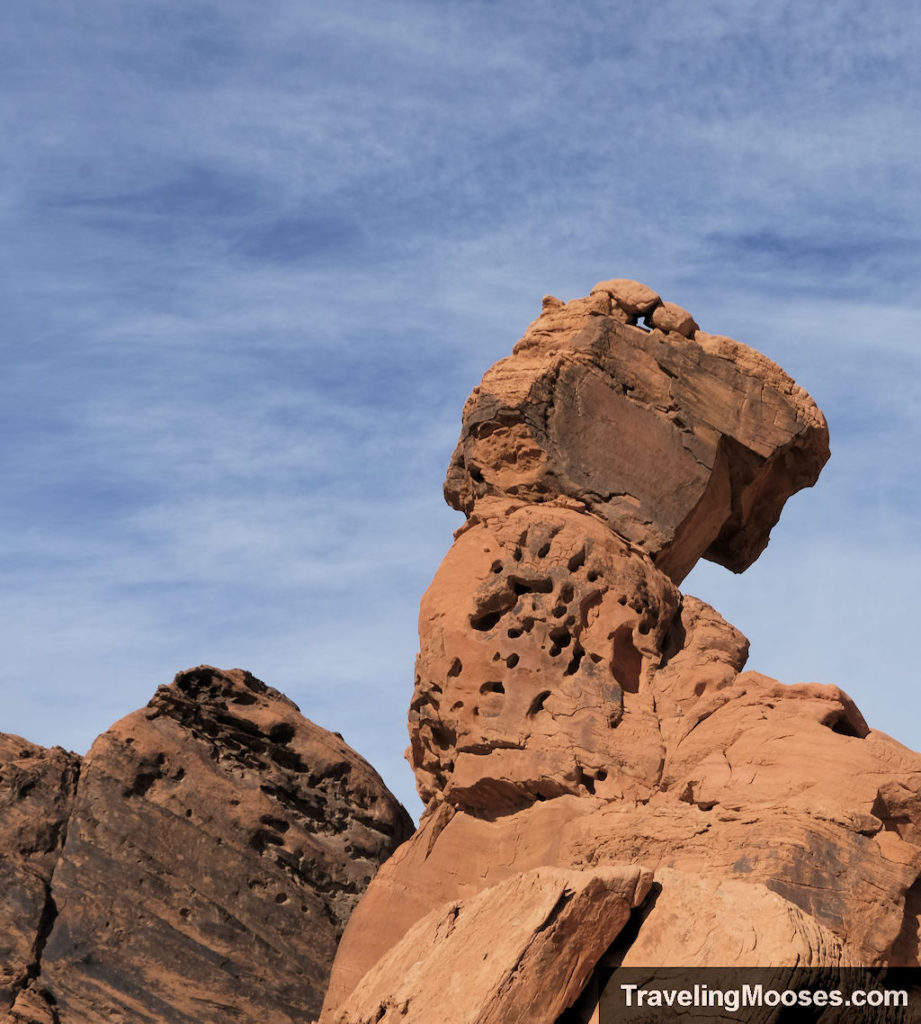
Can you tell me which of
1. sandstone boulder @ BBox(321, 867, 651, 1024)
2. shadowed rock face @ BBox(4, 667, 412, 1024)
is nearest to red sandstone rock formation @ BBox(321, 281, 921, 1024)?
sandstone boulder @ BBox(321, 867, 651, 1024)

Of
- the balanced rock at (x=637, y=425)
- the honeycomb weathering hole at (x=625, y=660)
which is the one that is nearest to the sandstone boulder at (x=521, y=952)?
the honeycomb weathering hole at (x=625, y=660)

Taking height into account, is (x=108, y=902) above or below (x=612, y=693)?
below

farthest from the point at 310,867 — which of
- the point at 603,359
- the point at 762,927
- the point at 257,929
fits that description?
the point at 762,927

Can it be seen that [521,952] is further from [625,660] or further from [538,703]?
[625,660]

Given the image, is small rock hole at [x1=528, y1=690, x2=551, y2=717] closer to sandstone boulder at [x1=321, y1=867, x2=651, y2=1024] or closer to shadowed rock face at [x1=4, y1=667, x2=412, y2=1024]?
sandstone boulder at [x1=321, y1=867, x2=651, y2=1024]

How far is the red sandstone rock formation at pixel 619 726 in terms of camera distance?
→ 32.1 feet

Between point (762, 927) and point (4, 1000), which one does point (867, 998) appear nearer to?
point (762, 927)

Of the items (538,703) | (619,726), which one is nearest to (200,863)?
(538,703)

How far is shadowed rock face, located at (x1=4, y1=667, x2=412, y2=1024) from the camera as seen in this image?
1305 cm

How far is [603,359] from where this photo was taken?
45.5ft

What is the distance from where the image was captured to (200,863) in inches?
538

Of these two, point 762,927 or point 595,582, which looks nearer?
point 762,927

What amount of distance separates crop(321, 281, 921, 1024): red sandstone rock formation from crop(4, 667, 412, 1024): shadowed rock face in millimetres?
1317

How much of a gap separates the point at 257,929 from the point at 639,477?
4.63 m
